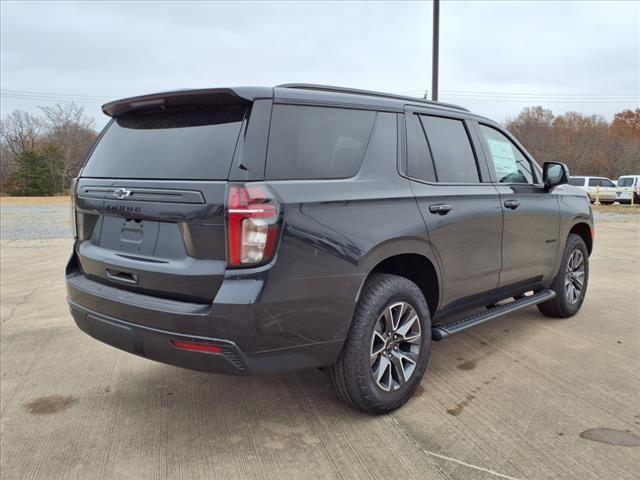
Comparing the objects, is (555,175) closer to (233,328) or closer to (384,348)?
(384,348)

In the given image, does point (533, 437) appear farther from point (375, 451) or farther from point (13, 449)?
point (13, 449)

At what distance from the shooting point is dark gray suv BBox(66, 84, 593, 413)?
244cm

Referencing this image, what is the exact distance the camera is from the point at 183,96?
2.68 metres

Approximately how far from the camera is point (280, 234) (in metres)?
2.43

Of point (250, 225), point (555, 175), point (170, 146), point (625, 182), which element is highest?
point (170, 146)

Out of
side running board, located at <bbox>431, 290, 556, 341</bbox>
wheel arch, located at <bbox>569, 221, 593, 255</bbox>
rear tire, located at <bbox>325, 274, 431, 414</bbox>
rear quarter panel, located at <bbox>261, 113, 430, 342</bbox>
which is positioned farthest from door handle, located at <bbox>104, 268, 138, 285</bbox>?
wheel arch, located at <bbox>569, 221, 593, 255</bbox>

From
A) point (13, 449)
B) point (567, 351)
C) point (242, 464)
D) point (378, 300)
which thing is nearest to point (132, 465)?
point (242, 464)

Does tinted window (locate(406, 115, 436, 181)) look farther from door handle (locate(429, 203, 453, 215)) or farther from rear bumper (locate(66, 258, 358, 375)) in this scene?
rear bumper (locate(66, 258, 358, 375))

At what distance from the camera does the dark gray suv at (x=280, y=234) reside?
244 centimetres

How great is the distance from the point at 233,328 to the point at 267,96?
3.77 feet

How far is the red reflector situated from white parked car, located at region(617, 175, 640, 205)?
100 feet

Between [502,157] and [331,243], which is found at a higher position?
[502,157]

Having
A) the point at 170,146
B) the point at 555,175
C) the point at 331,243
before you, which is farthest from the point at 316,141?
the point at 555,175

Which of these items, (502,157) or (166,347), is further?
(502,157)
